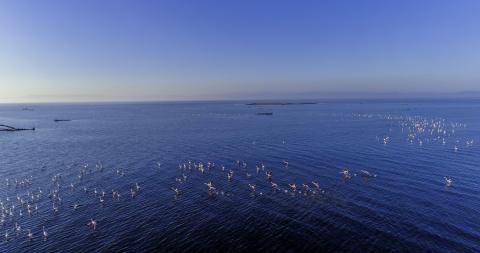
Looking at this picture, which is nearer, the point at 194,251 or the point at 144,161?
the point at 194,251

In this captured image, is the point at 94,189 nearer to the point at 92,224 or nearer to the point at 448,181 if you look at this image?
the point at 92,224

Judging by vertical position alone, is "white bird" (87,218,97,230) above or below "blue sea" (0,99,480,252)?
above

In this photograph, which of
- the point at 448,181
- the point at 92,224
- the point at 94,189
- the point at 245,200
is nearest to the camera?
the point at 92,224

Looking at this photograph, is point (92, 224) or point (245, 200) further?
point (245, 200)

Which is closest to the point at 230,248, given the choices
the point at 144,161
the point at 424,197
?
the point at 424,197

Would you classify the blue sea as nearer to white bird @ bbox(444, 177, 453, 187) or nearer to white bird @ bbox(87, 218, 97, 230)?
white bird @ bbox(444, 177, 453, 187)

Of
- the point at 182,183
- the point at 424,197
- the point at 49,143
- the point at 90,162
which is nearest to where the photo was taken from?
the point at 424,197

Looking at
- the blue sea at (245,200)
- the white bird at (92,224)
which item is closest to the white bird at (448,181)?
A: the blue sea at (245,200)

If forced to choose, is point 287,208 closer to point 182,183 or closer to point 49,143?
point 182,183

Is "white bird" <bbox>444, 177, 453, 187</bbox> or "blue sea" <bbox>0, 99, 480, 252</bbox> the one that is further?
"white bird" <bbox>444, 177, 453, 187</bbox>

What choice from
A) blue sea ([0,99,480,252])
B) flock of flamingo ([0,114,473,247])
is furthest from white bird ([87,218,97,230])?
blue sea ([0,99,480,252])

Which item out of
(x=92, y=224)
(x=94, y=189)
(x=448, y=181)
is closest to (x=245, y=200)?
(x=92, y=224)
